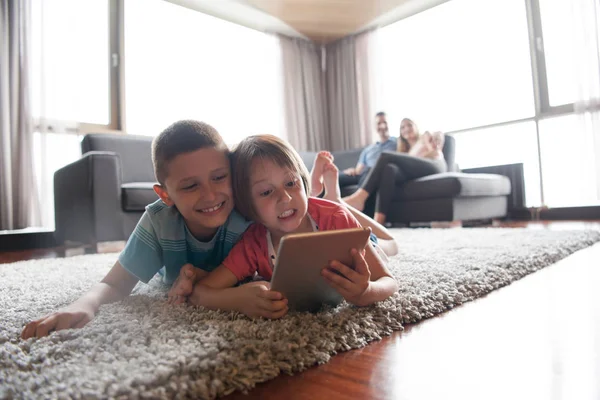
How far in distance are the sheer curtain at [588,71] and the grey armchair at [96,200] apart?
3401 mm

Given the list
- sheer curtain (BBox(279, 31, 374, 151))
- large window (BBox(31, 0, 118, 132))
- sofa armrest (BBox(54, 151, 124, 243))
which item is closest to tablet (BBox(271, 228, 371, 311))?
sofa armrest (BBox(54, 151, 124, 243))

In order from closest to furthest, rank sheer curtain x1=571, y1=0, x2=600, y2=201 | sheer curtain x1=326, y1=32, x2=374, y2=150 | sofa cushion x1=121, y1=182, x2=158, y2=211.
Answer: sofa cushion x1=121, y1=182, x2=158, y2=211
sheer curtain x1=571, y1=0, x2=600, y2=201
sheer curtain x1=326, y1=32, x2=374, y2=150

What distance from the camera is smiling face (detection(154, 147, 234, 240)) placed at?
2.75 feet

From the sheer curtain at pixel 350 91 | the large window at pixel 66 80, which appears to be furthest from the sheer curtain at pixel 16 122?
the sheer curtain at pixel 350 91

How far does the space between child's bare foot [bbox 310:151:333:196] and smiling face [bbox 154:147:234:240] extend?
1.40 feet

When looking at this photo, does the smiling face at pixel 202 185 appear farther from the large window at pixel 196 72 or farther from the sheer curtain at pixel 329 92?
the sheer curtain at pixel 329 92

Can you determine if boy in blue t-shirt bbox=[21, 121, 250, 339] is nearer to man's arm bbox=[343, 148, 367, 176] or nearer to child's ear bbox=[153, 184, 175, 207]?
child's ear bbox=[153, 184, 175, 207]

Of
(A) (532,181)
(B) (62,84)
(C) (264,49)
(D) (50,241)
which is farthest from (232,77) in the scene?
(A) (532,181)

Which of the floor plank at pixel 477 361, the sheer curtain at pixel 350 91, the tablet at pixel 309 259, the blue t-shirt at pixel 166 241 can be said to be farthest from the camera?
the sheer curtain at pixel 350 91

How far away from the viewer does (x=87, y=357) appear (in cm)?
56

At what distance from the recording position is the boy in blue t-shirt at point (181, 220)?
841 millimetres

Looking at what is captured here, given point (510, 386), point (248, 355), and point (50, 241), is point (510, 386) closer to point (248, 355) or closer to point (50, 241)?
point (248, 355)

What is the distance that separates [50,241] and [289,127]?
271 cm

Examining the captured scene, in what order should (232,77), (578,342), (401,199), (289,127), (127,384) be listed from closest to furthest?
(127,384)
(578,342)
(401,199)
(232,77)
(289,127)
